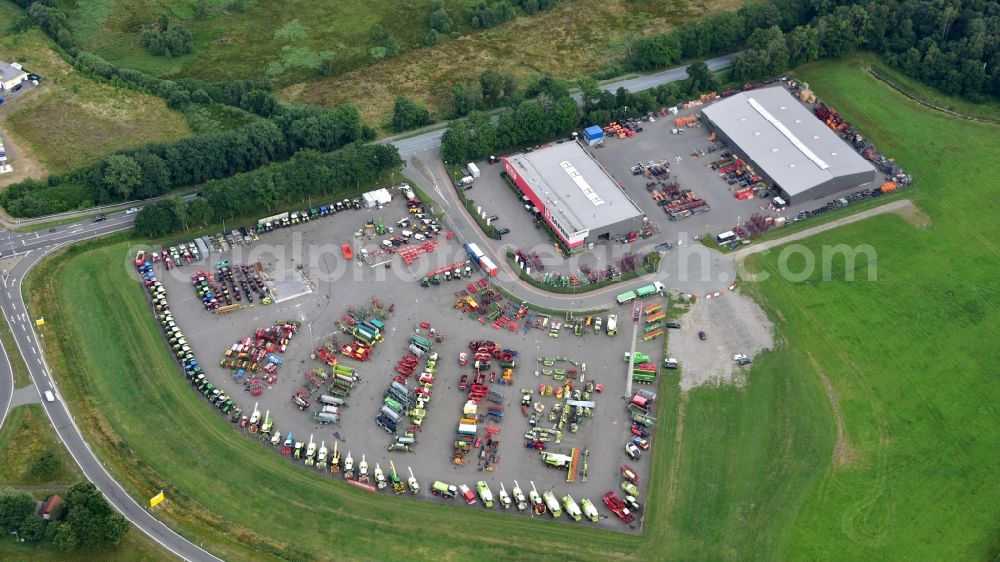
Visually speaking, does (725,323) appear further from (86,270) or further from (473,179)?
(86,270)

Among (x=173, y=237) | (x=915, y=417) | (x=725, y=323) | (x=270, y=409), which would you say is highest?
(x=173, y=237)

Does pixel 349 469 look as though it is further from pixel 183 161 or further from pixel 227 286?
pixel 183 161

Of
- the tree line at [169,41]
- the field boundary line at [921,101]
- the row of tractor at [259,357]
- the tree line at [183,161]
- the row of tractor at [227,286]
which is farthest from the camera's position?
the tree line at [169,41]

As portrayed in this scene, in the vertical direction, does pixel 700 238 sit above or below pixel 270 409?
below

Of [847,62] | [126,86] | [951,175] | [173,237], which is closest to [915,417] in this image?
[951,175]

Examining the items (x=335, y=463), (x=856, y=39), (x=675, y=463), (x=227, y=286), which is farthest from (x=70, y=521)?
(x=856, y=39)

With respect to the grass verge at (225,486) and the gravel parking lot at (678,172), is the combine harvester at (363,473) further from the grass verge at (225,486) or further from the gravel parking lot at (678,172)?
the gravel parking lot at (678,172)

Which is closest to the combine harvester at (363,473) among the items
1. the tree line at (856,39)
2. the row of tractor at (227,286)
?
the row of tractor at (227,286)
